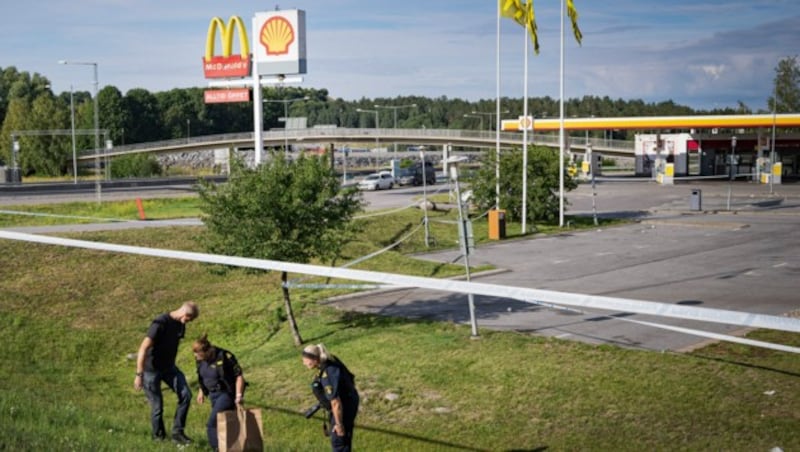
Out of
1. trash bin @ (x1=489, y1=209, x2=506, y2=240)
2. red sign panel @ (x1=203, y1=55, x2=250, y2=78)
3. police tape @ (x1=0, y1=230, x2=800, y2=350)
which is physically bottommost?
trash bin @ (x1=489, y1=209, x2=506, y2=240)

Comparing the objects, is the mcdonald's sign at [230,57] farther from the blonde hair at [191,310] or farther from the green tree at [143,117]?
the green tree at [143,117]

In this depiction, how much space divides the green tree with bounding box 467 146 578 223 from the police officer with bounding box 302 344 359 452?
30324mm

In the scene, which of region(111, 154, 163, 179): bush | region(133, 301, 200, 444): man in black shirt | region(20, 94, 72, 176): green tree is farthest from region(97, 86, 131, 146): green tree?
region(133, 301, 200, 444): man in black shirt

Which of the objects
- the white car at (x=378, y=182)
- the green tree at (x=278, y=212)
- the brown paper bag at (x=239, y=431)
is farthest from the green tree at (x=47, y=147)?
the brown paper bag at (x=239, y=431)

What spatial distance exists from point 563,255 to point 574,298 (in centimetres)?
2307

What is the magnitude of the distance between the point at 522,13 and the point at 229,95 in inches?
496

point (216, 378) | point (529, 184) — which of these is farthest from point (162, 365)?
point (529, 184)

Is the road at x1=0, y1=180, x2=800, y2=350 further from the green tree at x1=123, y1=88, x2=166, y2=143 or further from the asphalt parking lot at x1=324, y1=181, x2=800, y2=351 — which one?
the green tree at x1=123, y1=88, x2=166, y2=143

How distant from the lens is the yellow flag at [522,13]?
3395cm

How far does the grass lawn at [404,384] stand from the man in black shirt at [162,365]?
12.1 inches

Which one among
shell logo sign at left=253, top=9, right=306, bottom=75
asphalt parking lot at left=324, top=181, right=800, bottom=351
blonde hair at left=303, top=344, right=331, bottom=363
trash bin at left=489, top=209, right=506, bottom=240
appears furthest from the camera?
trash bin at left=489, top=209, right=506, bottom=240

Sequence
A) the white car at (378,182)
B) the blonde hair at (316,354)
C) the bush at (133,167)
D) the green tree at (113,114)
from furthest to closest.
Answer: the green tree at (113,114) < the bush at (133,167) < the white car at (378,182) < the blonde hair at (316,354)

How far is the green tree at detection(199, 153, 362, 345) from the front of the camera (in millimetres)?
18266

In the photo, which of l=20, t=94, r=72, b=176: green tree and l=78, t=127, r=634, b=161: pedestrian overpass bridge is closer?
l=78, t=127, r=634, b=161: pedestrian overpass bridge
